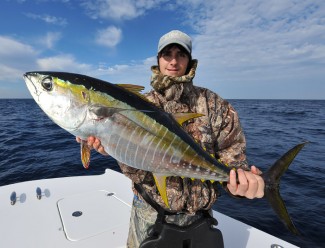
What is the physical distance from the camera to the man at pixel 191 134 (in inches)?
107

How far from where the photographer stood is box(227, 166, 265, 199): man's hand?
254cm

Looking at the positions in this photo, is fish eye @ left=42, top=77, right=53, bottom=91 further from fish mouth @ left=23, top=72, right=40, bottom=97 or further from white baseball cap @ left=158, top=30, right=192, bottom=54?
white baseball cap @ left=158, top=30, right=192, bottom=54

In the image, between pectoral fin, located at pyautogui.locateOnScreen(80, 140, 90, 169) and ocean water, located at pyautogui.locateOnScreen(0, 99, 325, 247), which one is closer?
pectoral fin, located at pyautogui.locateOnScreen(80, 140, 90, 169)

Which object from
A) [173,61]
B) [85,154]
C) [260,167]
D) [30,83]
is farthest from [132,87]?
[260,167]

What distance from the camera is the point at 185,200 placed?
272cm

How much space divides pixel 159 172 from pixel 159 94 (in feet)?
3.43

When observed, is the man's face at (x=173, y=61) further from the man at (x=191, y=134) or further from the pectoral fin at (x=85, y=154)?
the pectoral fin at (x=85, y=154)

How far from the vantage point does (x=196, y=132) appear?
9.70 ft

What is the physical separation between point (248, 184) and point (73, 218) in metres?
3.29

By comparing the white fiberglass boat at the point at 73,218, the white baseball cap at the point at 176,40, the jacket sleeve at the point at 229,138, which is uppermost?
the white baseball cap at the point at 176,40

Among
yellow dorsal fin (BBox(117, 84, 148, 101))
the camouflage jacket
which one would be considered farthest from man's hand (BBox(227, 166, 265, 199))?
yellow dorsal fin (BBox(117, 84, 148, 101))

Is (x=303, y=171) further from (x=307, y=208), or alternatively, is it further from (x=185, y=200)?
(x=185, y=200)

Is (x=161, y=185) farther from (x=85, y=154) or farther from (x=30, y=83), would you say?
(x=30, y=83)

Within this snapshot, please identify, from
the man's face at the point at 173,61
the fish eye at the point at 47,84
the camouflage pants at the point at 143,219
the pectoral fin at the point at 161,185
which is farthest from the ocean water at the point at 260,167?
the fish eye at the point at 47,84
